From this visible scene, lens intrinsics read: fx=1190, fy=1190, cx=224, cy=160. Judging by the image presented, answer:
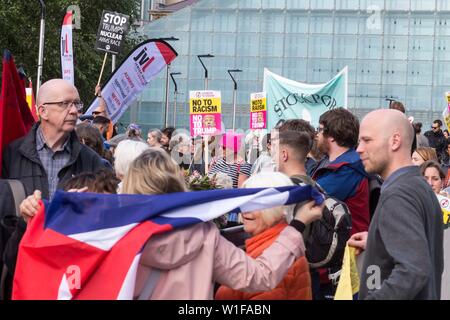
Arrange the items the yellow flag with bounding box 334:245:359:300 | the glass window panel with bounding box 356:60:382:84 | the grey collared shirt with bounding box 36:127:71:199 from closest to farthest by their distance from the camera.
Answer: the yellow flag with bounding box 334:245:359:300 < the grey collared shirt with bounding box 36:127:71:199 < the glass window panel with bounding box 356:60:382:84

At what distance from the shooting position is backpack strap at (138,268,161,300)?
466cm

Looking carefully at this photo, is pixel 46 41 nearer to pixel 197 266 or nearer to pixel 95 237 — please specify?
pixel 95 237

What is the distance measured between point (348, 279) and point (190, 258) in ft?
3.15

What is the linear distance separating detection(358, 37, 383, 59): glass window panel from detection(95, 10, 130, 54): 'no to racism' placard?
4122 cm

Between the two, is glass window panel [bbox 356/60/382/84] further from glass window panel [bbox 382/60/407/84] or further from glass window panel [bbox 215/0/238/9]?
glass window panel [bbox 215/0/238/9]

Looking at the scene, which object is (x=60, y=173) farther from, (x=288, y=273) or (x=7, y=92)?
(x=288, y=273)

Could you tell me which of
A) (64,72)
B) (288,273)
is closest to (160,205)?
(288,273)

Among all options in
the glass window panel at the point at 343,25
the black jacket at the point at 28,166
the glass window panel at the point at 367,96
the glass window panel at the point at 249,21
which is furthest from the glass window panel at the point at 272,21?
the black jacket at the point at 28,166

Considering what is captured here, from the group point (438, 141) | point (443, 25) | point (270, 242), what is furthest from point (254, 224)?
point (443, 25)

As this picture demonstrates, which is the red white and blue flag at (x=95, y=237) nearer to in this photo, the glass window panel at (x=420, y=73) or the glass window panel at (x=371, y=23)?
the glass window panel at (x=371, y=23)

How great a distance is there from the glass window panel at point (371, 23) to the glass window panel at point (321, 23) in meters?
1.60

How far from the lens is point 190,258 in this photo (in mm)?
→ 4633

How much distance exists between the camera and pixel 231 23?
61969mm

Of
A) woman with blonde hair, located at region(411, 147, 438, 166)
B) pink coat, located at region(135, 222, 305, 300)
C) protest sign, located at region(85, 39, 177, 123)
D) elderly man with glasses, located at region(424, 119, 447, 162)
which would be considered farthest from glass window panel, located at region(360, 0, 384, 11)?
pink coat, located at region(135, 222, 305, 300)
